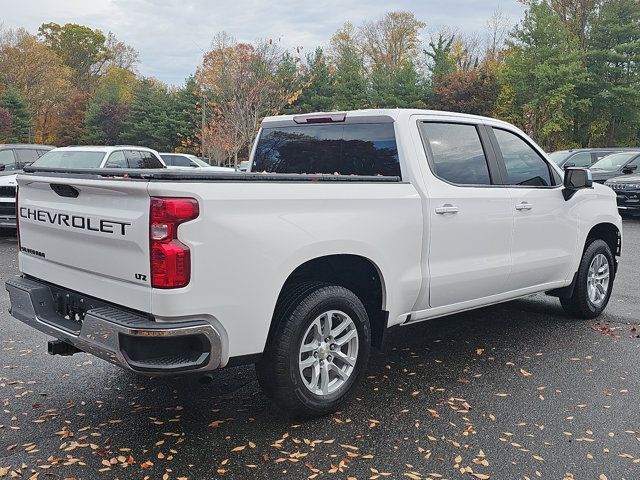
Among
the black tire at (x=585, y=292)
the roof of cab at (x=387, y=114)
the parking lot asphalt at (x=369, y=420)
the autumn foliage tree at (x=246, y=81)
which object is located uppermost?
the autumn foliage tree at (x=246, y=81)

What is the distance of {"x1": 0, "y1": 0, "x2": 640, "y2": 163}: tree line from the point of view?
28.6 m

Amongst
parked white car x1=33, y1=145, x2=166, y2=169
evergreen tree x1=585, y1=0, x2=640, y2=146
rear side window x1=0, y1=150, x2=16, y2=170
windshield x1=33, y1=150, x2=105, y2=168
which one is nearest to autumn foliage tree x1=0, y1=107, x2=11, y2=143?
rear side window x1=0, y1=150, x2=16, y2=170

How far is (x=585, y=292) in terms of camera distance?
6062mm

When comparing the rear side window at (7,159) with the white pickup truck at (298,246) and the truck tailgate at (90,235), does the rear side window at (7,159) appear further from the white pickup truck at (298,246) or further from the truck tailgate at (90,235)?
the truck tailgate at (90,235)

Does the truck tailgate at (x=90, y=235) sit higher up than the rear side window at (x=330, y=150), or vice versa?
the rear side window at (x=330, y=150)

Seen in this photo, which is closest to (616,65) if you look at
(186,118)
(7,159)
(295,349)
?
(186,118)

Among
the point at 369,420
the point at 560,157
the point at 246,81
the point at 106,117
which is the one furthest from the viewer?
the point at 106,117

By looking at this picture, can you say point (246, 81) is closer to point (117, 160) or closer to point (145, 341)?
point (117, 160)

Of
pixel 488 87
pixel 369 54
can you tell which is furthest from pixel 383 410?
pixel 369 54

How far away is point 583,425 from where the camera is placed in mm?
3746

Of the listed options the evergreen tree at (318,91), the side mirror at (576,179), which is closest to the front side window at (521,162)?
the side mirror at (576,179)

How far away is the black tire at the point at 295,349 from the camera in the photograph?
3518 mm

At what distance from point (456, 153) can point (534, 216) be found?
3.43 ft

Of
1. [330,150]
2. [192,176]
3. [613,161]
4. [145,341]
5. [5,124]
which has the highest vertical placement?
[5,124]
